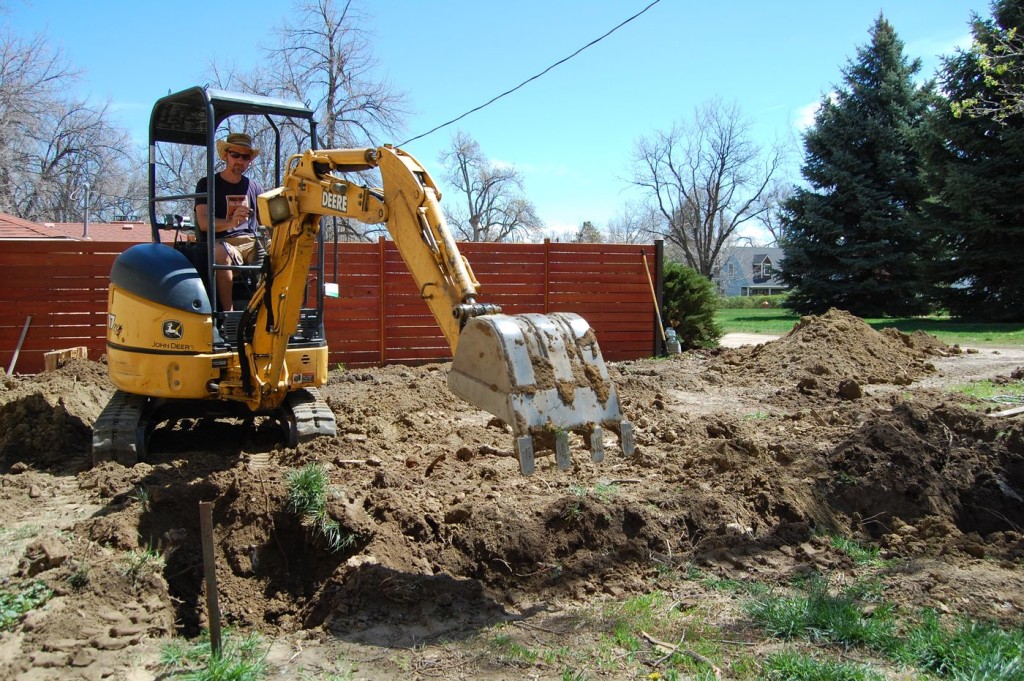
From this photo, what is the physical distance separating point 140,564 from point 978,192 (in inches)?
904

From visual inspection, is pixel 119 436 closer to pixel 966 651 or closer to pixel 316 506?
pixel 316 506

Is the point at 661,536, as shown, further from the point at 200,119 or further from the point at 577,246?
the point at 577,246

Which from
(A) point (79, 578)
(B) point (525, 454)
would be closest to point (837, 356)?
(B) point (525, 454)

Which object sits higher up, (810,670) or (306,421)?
(306,421)

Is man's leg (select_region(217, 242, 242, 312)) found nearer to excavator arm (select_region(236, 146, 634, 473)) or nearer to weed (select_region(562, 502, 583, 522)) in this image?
excavator arm (select_region(236, 146, 634, 473))

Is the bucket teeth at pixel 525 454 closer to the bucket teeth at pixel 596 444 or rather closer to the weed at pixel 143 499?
the bucket teeth at pixel 596 444

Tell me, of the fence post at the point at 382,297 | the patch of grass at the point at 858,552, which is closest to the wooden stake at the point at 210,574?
the patch of grass at the point at 858,552

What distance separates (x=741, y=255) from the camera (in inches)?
3551

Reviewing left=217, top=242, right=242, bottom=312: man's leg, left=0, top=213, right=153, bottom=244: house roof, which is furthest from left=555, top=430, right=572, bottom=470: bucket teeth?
left=0, top=213, right=153, bottom=244: house roof

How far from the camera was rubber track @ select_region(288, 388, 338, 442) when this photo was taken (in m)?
6.80

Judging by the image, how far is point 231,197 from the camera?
21.8 feet

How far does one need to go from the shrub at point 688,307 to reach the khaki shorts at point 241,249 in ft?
33.5

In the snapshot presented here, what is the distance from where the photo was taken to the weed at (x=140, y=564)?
4.20 m

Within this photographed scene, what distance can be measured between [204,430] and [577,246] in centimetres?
839
